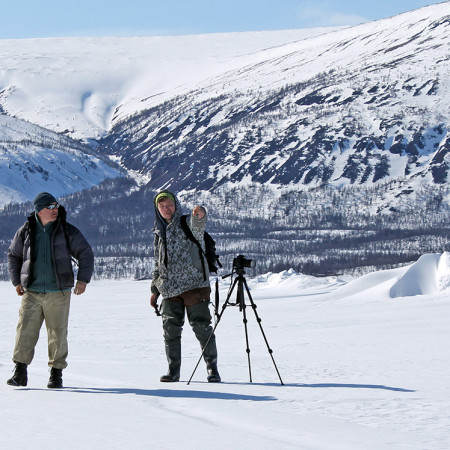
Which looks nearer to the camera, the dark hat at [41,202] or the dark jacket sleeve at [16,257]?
the dark hat at [41,202]

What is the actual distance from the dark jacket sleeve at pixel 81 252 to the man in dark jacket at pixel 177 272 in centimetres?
77

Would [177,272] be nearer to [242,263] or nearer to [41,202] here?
[242,263]

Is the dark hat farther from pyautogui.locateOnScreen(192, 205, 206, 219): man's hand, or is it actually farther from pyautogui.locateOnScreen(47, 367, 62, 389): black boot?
pyautogui.locateOnScreen(47, 367, 62, 389): black boot

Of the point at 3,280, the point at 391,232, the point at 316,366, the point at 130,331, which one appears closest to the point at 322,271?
the point at 3,280

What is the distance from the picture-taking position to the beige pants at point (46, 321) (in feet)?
26.1

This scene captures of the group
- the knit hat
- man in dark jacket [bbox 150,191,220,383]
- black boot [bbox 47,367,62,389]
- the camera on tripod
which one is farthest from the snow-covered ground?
the knit hat

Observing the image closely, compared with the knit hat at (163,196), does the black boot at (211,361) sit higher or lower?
lower

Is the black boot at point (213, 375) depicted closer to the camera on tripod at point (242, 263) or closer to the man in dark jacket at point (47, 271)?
the camera on tripod at point (242, 263)

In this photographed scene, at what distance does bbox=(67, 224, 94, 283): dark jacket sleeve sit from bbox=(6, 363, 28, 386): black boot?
3.30 feet

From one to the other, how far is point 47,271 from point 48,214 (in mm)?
557

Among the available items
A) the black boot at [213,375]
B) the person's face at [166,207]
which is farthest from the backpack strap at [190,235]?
the black boot at [213,375]

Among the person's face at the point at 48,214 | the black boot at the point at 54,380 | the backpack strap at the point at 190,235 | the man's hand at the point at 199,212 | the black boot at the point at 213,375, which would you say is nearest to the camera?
the black boot at the point at 54,380

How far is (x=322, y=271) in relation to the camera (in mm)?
134125

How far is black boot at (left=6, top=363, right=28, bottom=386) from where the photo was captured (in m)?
7.81
